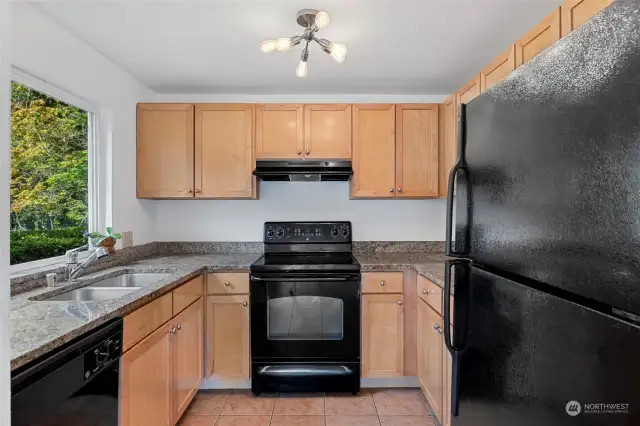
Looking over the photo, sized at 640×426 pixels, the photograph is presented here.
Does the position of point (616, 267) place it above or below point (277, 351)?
above

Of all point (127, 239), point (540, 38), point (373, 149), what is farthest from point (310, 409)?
point (540, 38)

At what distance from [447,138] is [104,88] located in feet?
7.88

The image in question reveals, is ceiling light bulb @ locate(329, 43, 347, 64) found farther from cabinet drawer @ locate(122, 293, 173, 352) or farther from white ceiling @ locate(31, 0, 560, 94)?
cabinet drawer @ locate(122, 293, 173, 352)

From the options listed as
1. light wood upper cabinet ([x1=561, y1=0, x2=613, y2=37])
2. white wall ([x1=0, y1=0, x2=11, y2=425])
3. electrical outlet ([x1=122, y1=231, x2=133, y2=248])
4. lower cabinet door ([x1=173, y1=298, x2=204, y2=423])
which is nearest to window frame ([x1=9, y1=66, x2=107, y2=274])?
electrical outlet ([x1=122, y1=231, x2=133, y2=248])

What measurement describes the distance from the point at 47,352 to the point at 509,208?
4.28 feet

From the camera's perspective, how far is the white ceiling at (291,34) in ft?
5.47

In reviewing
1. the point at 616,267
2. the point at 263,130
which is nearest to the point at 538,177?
the point at 616,267

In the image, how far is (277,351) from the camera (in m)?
2.35

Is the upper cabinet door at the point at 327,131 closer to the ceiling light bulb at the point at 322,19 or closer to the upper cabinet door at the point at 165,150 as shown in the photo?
the upper cabinet door at the point at 165,150

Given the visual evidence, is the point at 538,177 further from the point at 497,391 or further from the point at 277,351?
the point at 277,351

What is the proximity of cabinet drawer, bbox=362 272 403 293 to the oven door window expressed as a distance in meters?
0.22

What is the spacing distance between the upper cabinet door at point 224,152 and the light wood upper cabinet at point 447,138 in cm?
147

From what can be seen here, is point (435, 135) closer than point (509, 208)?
No

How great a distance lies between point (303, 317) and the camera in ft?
7.72
